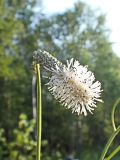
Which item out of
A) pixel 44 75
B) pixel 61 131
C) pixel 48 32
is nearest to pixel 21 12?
pixel 48 32

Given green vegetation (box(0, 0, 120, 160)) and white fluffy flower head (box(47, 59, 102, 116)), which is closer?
white fluffy flower head (box(47, 59, 102, 116))

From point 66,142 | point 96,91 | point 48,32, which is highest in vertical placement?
point 48,32

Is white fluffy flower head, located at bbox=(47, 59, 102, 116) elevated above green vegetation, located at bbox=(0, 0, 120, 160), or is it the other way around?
green vegetation, located at bbox=(0, 0, 120, 160)

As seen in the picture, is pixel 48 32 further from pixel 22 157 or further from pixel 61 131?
pixel 22 157

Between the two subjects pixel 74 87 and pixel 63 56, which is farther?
pixel 63 56

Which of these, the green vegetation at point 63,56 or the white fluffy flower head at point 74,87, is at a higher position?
the green vegetation at point 63,56

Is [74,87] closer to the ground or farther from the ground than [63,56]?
closer to the ground

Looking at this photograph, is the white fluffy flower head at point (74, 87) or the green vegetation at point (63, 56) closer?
the white fluffy flower head at point (74, 87)

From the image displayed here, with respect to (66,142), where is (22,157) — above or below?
below
